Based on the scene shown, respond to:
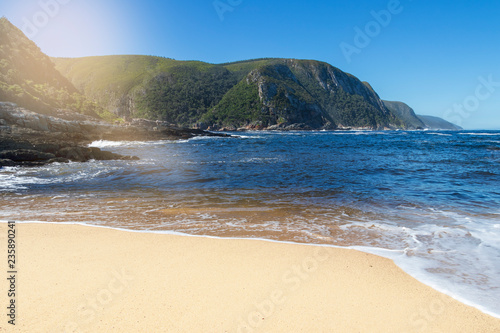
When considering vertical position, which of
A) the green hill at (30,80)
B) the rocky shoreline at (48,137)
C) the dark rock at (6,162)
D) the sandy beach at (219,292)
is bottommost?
the dark rock at (6,162)

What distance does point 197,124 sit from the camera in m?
115

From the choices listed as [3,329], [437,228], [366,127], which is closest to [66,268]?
[3,329]

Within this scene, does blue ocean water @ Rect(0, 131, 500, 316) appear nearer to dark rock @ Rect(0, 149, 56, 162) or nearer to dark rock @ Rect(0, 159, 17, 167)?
dark rock @ Rect(0, 159, 17, 167)

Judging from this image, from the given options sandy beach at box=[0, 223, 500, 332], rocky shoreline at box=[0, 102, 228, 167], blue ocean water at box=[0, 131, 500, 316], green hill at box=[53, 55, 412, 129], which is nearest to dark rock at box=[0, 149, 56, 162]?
rocky shoreline at box=[0, 102, 228, 167]

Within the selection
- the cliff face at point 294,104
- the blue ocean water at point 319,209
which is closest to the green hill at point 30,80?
the blue ocean water at point 319,209

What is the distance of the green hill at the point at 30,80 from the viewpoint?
1288 inches

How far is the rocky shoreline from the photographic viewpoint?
1558cm

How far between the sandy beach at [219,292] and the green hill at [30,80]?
3711 cm

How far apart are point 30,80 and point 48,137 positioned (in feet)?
94.5

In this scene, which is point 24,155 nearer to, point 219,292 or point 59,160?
point 59,160

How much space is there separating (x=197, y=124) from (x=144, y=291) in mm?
115622

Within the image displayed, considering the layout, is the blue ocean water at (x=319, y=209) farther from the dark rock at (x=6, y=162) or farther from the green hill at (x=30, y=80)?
the green hill at (x=30, y=80)

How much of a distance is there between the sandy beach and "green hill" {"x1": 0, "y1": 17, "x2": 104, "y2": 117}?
122 feet

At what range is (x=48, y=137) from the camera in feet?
71.3
